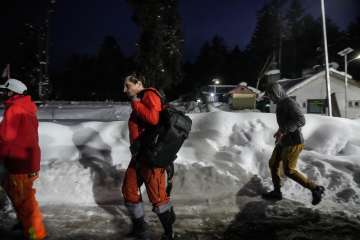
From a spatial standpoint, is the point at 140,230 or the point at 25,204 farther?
the point at 140,230

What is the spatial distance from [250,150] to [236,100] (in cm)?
3245

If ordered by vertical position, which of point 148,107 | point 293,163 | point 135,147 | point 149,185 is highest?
point 148,107

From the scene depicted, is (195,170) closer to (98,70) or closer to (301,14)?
(98,70)

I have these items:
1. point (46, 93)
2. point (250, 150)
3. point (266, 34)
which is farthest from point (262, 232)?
point (266, 34)

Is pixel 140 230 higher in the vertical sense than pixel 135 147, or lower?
lower

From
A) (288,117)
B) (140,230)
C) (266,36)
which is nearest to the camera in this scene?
(140,230)

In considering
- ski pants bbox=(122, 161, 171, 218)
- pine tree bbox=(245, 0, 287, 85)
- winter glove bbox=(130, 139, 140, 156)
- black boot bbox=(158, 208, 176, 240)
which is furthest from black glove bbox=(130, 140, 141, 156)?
pine tree bbox=(245, 0, 287, 85)

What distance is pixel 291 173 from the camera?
509cm

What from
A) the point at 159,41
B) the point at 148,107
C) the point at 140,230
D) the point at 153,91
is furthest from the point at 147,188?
the point at 159,41

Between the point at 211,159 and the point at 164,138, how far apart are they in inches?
122

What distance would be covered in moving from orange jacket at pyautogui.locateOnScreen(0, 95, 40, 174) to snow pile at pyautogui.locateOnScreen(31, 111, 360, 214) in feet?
5.85

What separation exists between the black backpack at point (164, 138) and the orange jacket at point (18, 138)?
116 cm

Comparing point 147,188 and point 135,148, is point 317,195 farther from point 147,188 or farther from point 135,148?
point 135,148

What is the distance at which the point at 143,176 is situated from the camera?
12.5 ft
